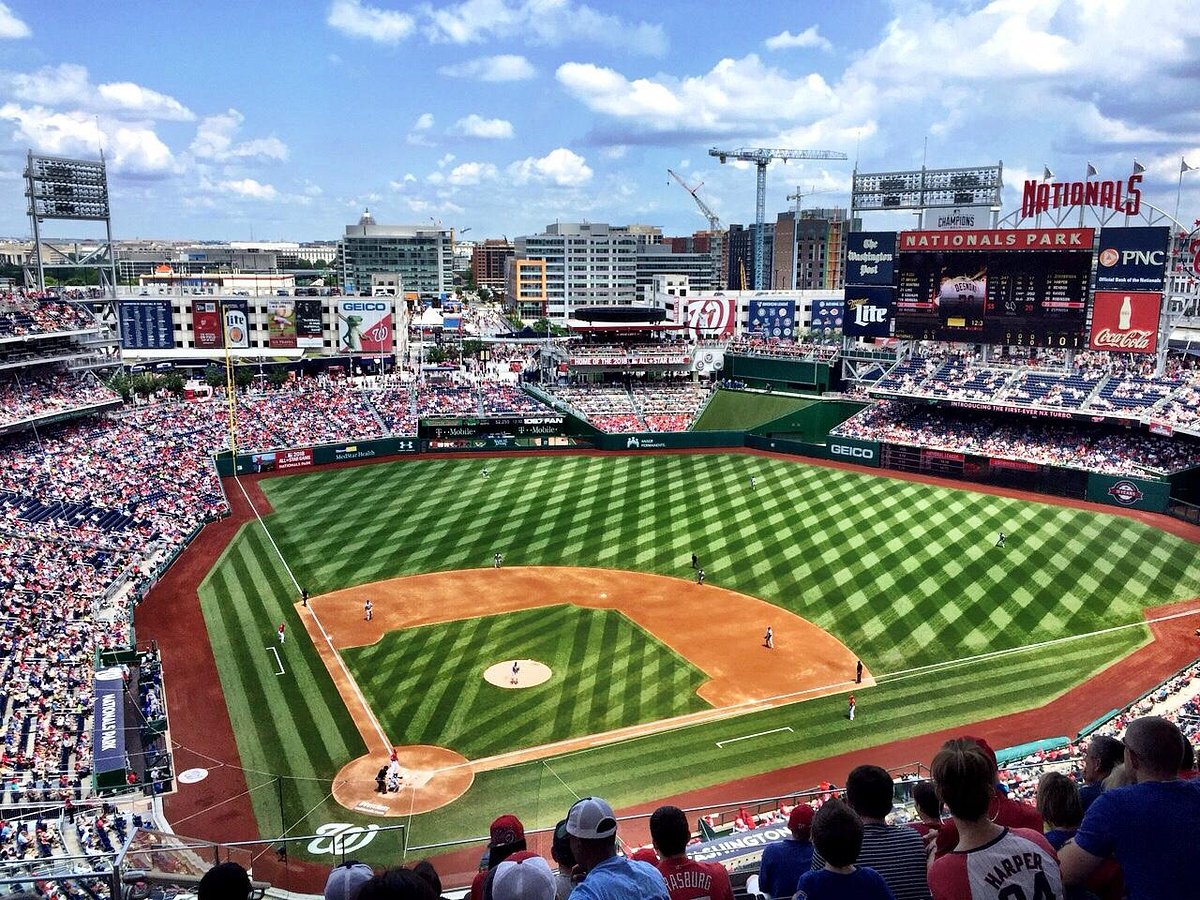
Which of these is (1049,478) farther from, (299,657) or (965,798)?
(965,798)

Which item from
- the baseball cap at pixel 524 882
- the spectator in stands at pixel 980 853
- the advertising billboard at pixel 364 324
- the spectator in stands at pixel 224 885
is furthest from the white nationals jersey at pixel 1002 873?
the advertising billboard at pixel 364 324

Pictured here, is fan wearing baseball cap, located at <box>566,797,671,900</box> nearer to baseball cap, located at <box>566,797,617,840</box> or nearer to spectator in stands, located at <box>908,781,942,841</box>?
baseball cap, located at <box>566,797,617,840</box>

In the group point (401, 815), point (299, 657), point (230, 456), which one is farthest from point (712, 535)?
point (230, 456)

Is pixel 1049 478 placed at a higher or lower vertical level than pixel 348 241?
lower

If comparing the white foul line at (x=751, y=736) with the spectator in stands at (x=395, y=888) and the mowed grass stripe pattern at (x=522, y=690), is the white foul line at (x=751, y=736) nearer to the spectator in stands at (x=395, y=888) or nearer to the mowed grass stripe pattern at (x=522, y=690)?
the mowed grass stripe pattern at (x=522, y=690)

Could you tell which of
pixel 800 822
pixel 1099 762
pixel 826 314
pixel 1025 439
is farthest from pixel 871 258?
pixel 800 822

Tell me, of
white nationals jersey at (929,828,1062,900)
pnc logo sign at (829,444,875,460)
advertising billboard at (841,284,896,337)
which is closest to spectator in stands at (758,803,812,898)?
white nationals jersey at (929,828,1062,900)

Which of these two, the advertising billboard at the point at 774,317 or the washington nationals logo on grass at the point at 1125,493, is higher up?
the advertising billboard at the point at 774,317
